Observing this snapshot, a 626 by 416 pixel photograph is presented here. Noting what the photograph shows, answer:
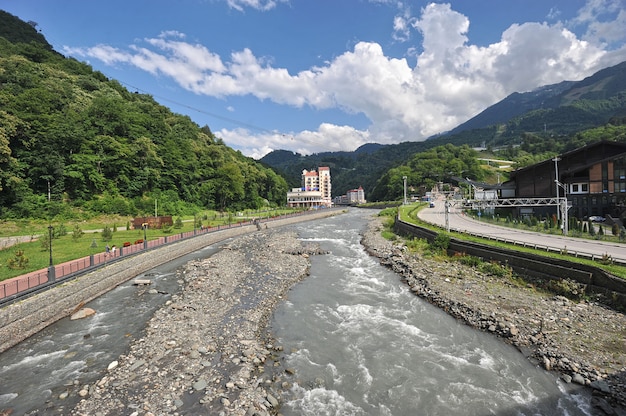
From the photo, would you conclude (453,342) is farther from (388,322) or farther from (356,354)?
(356,354)

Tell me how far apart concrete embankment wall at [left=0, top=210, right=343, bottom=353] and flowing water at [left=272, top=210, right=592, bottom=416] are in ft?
38.9

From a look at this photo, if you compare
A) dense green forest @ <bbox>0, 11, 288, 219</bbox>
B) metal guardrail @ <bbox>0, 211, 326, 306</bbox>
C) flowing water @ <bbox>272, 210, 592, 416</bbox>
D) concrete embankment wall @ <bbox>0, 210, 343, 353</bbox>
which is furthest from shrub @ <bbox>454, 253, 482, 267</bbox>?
dense green forest @ <bbox>0, 11, 288, 219</bbox>

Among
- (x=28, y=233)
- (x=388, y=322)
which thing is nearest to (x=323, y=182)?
(x=28, y=233)

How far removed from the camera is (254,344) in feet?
41.7

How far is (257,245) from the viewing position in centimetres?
4016

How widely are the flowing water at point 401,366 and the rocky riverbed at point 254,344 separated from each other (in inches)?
28.8

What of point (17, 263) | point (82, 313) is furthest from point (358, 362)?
point (17, 263)

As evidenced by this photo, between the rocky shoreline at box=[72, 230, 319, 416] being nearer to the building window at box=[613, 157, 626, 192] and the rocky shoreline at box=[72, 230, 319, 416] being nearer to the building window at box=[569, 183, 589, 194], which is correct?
the building window at box=[569, 183, 589, 194]

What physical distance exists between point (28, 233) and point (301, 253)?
31.6 meters

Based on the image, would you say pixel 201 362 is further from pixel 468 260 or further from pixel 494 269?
pixel 468 260

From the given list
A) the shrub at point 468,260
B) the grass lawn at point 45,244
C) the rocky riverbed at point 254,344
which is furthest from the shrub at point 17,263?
the shrub at point 468,260

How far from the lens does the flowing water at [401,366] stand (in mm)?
9289

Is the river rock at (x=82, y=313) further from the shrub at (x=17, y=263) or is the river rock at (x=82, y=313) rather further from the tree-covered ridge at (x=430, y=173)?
the tree-covered ridge at (x=430, y=173)

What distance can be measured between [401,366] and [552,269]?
45.4 ft
